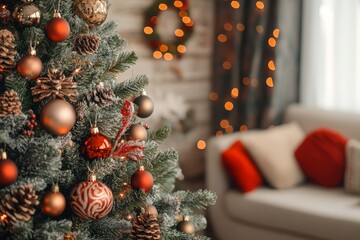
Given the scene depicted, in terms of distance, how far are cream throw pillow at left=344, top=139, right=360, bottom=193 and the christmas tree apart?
1.73 meters

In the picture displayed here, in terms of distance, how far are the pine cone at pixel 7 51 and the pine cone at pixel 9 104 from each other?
6cm

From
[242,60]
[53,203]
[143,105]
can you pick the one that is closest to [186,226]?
[143,105]

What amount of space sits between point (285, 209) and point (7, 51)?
200 cm

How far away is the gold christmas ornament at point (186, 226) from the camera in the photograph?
1.62 m

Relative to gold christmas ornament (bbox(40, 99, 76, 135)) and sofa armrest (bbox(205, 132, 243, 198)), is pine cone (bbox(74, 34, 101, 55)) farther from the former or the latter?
sofa armrest (bbox(205, 132, 243, 198))

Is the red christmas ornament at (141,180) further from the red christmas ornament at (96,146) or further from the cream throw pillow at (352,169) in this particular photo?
the cream throw pillow at (352,169)

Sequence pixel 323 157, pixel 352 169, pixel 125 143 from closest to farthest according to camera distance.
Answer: pixel 125 143 → pixel 352 169 → pixel 323 157

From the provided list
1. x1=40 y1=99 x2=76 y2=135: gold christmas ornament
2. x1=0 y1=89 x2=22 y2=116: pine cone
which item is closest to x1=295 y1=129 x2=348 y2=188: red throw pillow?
x1=40 y1=99 x2=76 y2=135: gold christmas ornament

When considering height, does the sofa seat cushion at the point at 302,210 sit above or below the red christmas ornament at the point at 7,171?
below

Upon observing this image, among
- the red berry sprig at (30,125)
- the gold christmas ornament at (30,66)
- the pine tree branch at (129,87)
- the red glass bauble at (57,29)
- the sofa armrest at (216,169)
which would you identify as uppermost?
the red glass bauble at (57,29)

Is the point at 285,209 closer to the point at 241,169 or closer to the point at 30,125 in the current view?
the point at 241,169

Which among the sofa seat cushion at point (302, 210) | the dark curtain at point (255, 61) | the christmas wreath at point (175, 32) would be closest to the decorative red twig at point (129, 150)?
the sofa seat cushion at point (302, 210)

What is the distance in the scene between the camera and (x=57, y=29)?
1293mm

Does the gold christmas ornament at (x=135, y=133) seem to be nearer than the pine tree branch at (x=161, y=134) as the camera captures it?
Yes
